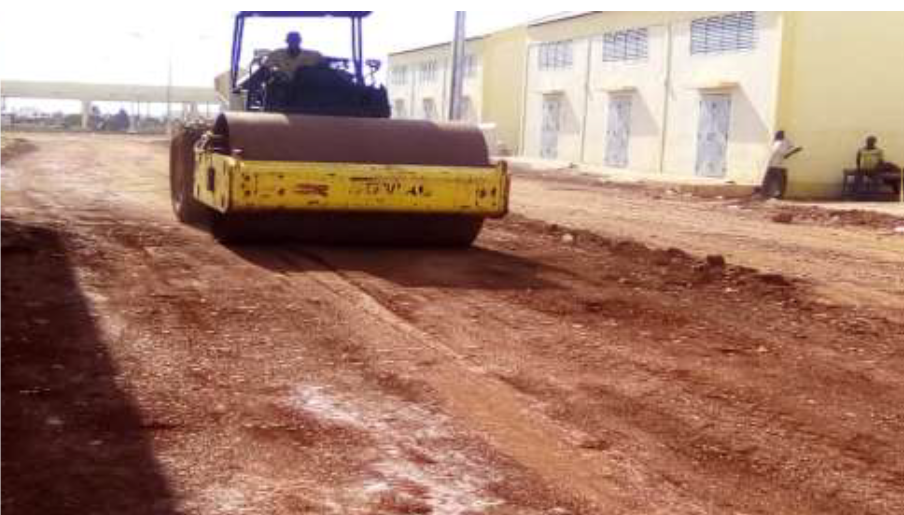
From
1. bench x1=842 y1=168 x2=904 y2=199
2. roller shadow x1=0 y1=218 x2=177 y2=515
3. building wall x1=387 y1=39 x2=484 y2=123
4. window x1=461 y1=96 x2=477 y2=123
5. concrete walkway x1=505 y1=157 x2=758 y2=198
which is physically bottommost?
roller shadow x1=0 y1=218 x2=177 y2=515

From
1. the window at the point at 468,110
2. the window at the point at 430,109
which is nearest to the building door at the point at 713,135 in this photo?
the window at the point at 468,110

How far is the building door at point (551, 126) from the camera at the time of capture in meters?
42.3

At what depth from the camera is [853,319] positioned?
8.74 m

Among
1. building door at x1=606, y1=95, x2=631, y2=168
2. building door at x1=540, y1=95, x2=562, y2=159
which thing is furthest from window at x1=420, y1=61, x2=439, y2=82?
building door at x1=606, y1=95, x2=631, y2=168

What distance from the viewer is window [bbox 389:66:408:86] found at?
66.2 m

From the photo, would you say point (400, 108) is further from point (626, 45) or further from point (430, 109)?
point (626, 45)

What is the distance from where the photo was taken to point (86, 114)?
8469 cm

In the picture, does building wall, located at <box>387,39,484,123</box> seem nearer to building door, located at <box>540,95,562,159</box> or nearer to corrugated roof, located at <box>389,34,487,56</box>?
corrugated roof, located at <box>389,34,487,56</box>

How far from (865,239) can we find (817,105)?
12124 mm

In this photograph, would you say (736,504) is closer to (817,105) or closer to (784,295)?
(784,295)

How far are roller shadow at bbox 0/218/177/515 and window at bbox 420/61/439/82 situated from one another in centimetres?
5304

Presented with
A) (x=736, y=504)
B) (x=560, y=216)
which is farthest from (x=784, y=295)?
(x=560, y=216)

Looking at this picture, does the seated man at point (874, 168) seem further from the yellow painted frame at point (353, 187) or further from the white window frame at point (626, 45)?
the yellow painted frame at point (353, 187)

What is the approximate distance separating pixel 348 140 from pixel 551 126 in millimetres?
32241
